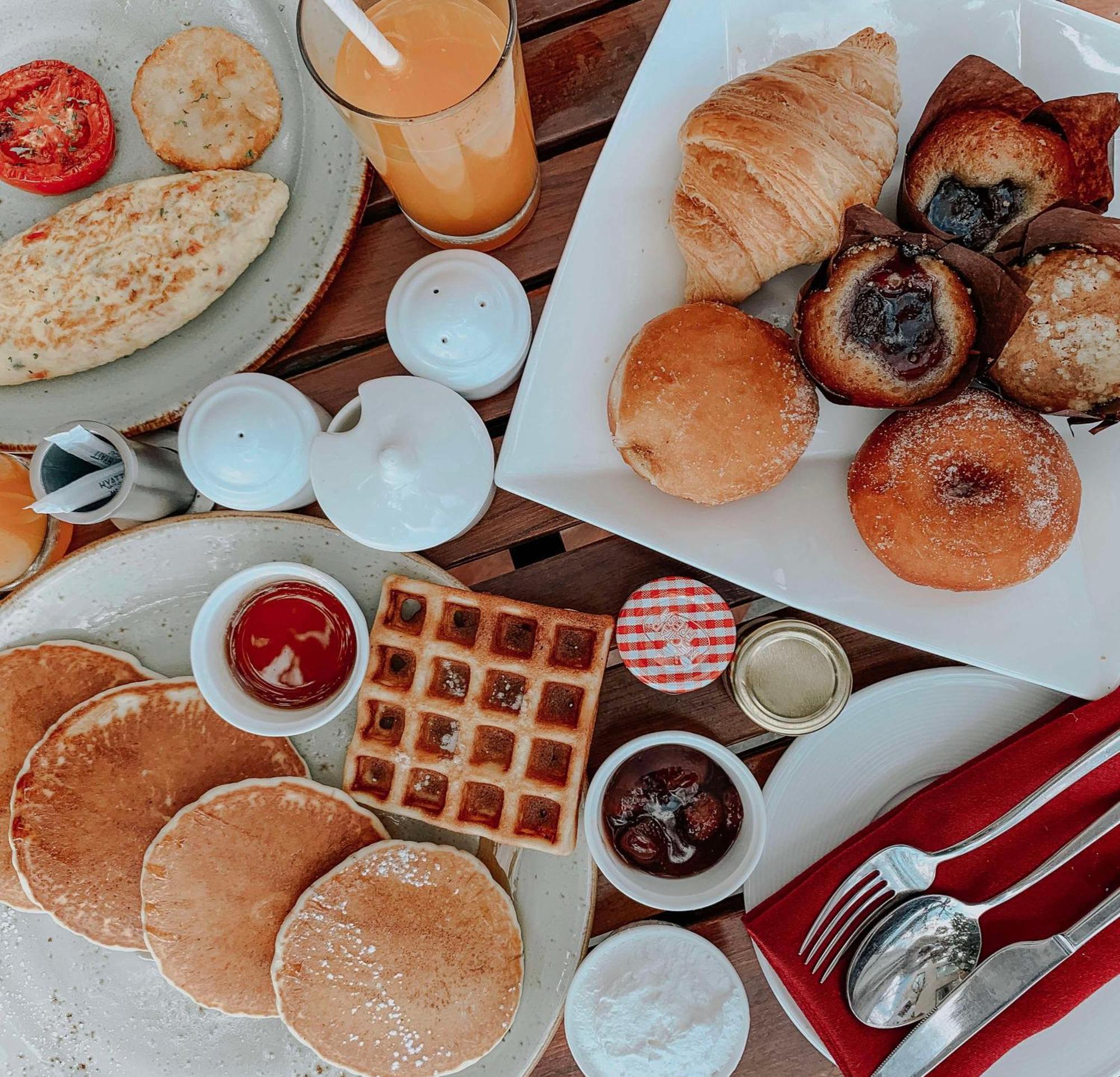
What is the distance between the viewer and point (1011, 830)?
1.13 m

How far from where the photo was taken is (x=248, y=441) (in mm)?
1060

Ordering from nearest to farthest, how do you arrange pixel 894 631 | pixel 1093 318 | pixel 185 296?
pixel 1093 318 → pixel 894 631 → pixel 185 296

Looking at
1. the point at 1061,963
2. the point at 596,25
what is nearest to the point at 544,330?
the point at 596,25

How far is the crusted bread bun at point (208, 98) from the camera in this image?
45.9 inches

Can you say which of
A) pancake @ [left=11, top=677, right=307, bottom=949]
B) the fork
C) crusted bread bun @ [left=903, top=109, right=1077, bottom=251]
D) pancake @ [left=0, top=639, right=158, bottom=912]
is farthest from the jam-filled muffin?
pancake @ [left=0, top=639, right=158, bottom=912]

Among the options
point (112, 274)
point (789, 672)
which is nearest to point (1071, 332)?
point (789, 672)

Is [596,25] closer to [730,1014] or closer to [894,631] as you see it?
[894,631]

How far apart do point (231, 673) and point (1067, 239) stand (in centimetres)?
123

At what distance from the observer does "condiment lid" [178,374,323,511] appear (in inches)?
41.8

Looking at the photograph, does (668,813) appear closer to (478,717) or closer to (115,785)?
(478,717)

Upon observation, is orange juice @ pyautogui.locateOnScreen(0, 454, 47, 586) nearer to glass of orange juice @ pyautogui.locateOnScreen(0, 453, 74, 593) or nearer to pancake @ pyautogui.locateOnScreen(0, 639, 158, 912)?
glass of orange juice @ pyautogui.locateOnScreen(0, 453, 74, 593)

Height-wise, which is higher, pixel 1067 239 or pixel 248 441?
pixel 1067 239

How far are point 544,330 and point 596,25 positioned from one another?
0.50 meters

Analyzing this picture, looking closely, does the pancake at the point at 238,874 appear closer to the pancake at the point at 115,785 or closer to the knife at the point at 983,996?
the pancake at the point at 115,785
